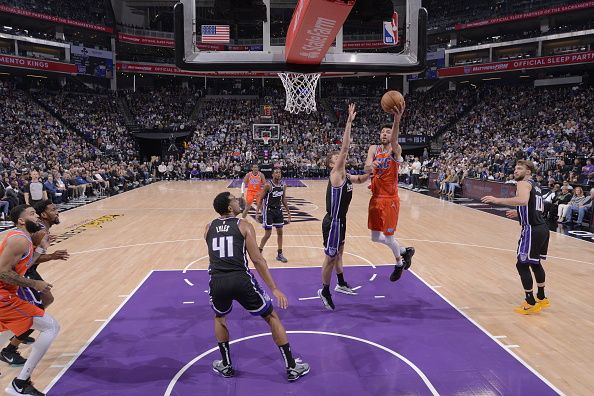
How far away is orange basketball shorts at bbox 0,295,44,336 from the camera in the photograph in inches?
146

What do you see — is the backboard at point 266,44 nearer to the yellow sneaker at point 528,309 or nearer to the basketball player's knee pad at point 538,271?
the basketball player's knee pad at point 538,271

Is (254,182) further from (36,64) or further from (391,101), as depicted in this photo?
(36,64)

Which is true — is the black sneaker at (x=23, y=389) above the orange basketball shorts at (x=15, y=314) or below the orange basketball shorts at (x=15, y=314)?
below

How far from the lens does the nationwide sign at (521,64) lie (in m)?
27.0

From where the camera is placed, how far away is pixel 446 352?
447 cm

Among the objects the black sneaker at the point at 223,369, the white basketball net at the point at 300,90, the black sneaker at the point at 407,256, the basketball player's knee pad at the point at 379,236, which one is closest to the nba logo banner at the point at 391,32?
the white basketball net at the point at 300,90

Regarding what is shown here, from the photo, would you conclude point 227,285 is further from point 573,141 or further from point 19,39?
point 19,39

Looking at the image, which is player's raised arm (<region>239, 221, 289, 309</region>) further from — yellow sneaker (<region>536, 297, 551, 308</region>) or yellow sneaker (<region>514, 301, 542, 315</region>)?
yellow sneaker (<region>536, 297, 551, 308</region>)

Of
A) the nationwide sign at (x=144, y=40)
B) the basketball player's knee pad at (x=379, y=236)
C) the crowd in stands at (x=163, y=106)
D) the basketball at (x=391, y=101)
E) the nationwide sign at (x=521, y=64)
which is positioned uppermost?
the nationwide sign at (x=144, y=40)

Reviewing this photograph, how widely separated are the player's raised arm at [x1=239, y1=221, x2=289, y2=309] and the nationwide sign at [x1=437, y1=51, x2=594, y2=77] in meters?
29.4

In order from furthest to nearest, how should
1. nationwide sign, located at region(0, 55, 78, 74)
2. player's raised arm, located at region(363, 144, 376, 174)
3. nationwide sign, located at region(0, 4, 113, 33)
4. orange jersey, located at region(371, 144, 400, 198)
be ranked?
nationwide sign, located at region(0, 4, 113, 33), nationwide sign, located at region(0, 55, 78, 74), orange jersey, located at region(371, 144, 400, 198), player's raised arm, located at region(363, 144, 376, 174)

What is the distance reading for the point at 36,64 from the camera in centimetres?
2939

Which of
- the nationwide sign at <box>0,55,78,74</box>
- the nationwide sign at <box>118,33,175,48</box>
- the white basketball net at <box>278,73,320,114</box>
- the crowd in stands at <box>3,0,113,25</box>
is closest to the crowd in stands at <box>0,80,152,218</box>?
the nationwide sign at <box>0,55,78,74</box>

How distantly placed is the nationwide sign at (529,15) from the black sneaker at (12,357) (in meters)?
32.8
